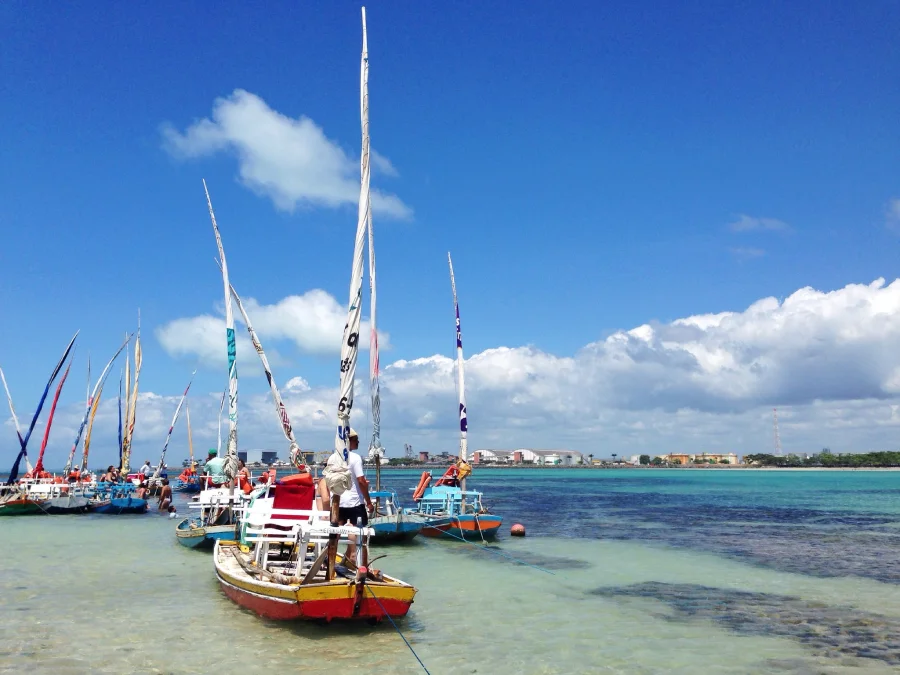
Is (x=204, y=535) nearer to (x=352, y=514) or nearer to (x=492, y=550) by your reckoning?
(x=492, y=550)

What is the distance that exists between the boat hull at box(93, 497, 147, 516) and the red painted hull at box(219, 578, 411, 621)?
3269 cm

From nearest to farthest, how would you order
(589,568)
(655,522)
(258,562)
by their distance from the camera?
(258,562) < (589,568) < (655,522)

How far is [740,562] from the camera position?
25.4 metres

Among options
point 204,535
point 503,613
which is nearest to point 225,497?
point 204,535

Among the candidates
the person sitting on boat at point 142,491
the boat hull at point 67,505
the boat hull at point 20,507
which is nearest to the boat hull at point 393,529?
the boat hull at point 67,505

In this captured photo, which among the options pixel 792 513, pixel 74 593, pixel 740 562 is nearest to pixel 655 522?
pixel 792 513

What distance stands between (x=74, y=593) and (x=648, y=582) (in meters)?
16.0

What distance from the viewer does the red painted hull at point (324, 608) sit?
1212 centimetres

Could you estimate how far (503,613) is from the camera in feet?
52.8

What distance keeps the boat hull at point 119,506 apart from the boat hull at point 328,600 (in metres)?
32.6

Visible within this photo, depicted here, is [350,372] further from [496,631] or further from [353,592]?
[496,631]

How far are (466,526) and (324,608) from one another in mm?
17193

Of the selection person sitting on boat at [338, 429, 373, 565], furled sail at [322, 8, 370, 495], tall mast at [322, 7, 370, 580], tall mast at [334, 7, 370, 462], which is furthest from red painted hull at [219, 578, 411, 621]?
tall mast at [334, 7, 370, 462]

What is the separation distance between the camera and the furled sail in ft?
35.8
